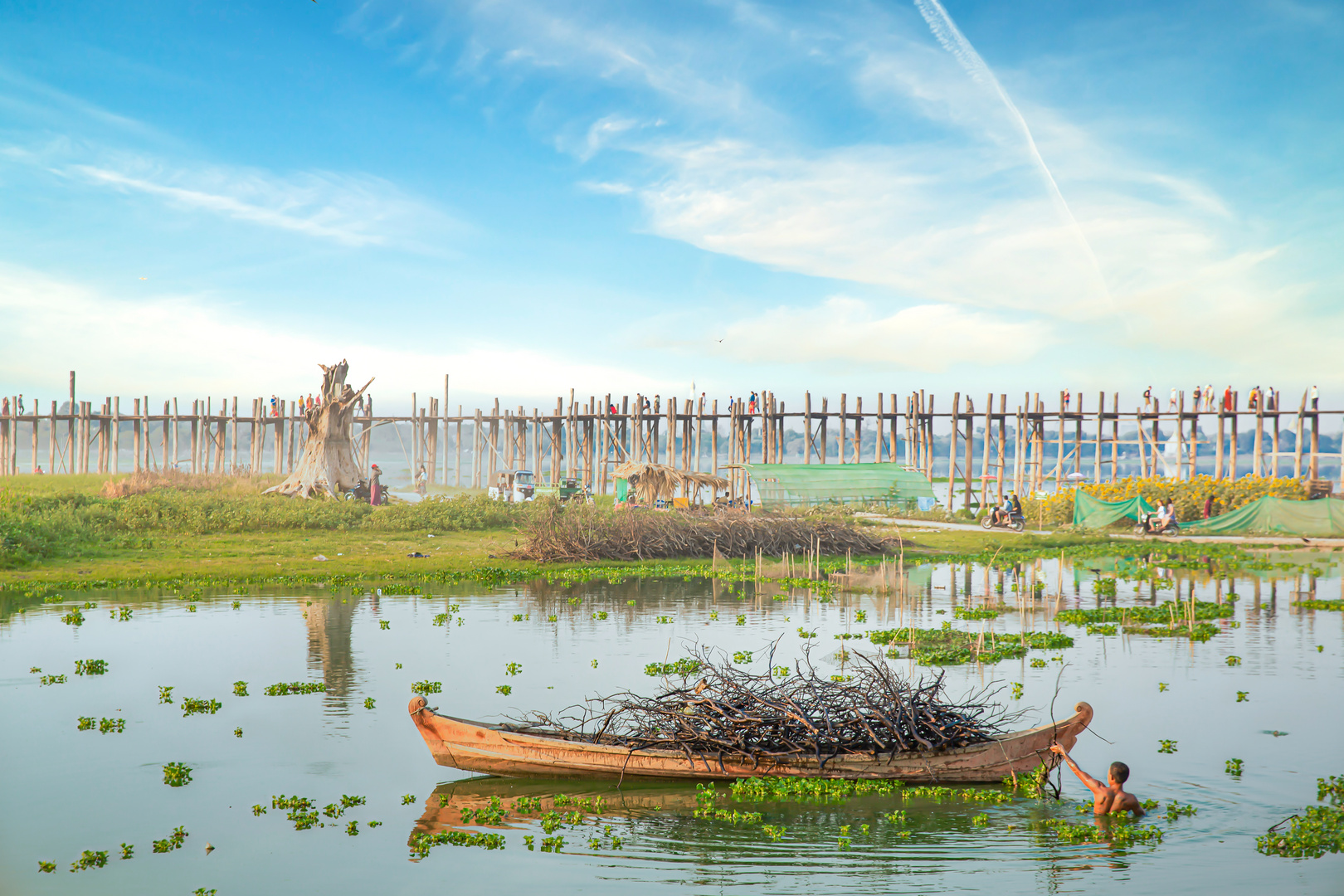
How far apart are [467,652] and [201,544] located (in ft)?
42.1

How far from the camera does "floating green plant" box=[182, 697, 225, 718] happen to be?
419 inches

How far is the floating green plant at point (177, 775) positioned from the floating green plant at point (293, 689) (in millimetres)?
2562

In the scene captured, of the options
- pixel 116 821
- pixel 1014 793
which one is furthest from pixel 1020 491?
pixel 116 821

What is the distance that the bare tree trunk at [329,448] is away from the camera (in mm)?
30509

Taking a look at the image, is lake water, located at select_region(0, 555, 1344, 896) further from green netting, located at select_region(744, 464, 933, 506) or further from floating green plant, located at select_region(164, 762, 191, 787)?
green netting, located at select_region(744, 464, 933, 506)

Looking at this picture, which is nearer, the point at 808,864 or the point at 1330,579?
the point at 808,864

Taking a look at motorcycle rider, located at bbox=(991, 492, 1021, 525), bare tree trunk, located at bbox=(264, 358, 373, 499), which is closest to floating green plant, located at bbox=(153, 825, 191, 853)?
bare tree trunk, located at bbox=(264, 358, 373, 499)

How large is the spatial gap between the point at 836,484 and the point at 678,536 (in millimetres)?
12064

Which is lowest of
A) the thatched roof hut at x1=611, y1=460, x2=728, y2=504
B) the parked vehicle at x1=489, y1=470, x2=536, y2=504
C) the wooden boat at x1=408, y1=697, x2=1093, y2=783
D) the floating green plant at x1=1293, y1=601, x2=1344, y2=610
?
the floating green plant at x1=1293, y1=601, x2=1344, y2=610

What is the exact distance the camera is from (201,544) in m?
23.5

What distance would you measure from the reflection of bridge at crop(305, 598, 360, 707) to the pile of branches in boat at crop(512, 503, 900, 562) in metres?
7.05

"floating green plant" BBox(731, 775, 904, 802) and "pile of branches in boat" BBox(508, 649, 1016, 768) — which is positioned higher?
"pile of branches in boat" BBox(508, 649, 1016, 768)

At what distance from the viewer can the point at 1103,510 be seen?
3284cm

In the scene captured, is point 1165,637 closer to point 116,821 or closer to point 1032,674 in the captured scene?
point 1032,674
